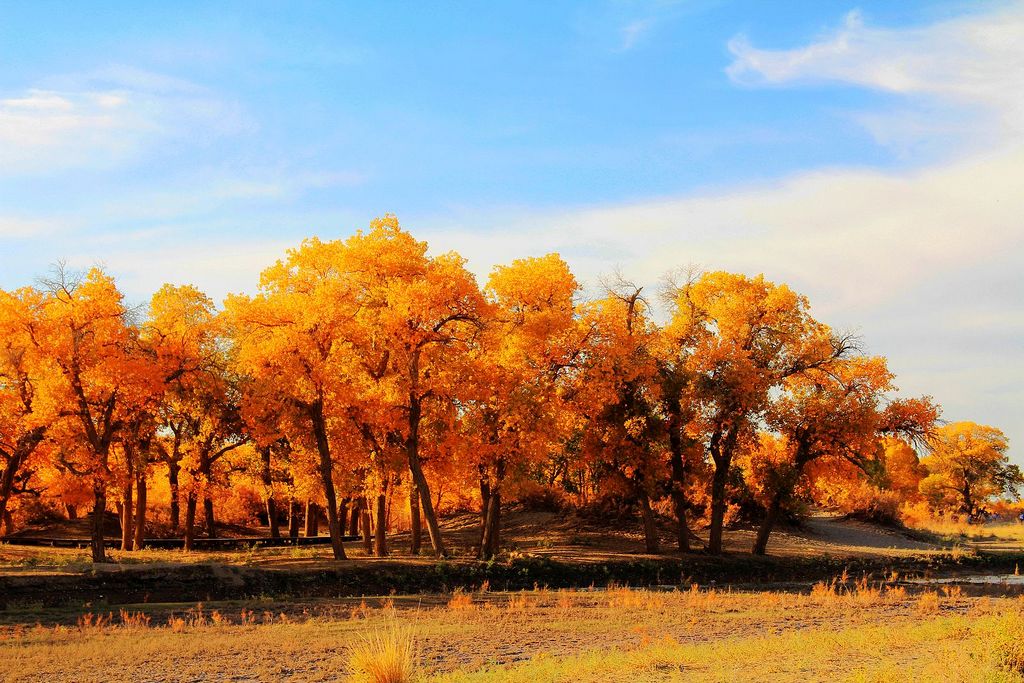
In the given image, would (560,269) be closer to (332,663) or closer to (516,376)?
(516,376)

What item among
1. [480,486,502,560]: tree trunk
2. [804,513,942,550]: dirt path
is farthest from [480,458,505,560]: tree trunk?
[804,513,942,550]: dirt path

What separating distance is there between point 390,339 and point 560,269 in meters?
8.21

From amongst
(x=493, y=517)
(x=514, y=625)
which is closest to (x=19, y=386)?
(x=493, y=517)

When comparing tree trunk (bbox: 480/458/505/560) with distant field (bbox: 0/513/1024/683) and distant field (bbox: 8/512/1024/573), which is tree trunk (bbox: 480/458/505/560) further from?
distant field (bbox: 8/512/1024/573)

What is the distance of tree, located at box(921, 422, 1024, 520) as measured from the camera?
88.9 m

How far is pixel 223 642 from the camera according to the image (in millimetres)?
22531

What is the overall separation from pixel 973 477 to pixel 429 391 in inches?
2761

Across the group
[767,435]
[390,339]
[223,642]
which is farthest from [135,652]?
[767,435]

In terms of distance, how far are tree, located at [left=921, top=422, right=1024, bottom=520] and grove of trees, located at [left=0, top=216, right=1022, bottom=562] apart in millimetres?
45419

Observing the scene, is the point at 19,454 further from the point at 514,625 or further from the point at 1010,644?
the point at 1010,644

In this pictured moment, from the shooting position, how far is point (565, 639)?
22969 mm

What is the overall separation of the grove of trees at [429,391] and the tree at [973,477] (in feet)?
149

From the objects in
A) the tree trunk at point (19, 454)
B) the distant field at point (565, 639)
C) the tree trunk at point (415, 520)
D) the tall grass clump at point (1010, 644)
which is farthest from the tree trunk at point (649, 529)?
the tall grass clump at point (1010, 644)

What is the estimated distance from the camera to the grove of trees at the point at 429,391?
3769 centimetres
